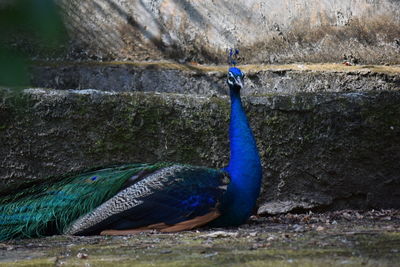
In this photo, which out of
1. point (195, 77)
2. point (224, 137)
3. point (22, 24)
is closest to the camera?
point (22, 24)

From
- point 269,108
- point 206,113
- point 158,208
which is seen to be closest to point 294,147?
point 269,108

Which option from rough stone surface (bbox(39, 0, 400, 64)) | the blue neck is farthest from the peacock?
rough stone surface (bbox(39, 0, 400, 64))

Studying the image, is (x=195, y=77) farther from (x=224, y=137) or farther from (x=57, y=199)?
(x=57, y=199)

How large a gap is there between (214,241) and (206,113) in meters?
1.61

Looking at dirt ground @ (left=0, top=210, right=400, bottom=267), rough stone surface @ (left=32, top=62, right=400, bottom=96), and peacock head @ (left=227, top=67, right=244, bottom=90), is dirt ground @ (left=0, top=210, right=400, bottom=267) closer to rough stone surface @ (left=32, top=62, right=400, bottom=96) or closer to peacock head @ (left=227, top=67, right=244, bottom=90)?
peacock head @ (left=227, top=67, right=244, bottom=90)

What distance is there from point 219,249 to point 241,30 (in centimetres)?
309

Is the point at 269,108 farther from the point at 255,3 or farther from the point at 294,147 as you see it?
the point at 255,3

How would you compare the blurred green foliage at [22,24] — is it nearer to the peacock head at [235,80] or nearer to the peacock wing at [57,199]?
the peacock wing at [57,199]

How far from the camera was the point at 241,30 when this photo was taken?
5.41m

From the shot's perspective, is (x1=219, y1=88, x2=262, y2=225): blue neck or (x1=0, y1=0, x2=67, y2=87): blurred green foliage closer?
(x1=0, y1=0, x2=67, y2=87): blurred green foliage

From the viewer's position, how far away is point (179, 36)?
5.43m

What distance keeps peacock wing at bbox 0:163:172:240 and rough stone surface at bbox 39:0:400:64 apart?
1.53 meters

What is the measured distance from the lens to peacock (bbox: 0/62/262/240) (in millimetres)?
3701

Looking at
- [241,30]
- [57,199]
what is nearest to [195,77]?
[241,30]
